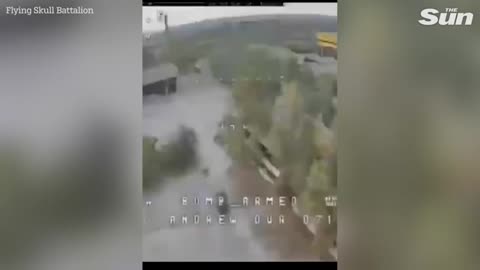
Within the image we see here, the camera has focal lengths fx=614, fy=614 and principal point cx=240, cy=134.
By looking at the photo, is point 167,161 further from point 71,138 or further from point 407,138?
point 407,138

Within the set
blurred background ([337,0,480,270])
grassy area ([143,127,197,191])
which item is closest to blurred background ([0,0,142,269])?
grassy area ([143,127,197,191])

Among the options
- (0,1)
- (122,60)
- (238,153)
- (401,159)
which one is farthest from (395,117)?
(0,1)

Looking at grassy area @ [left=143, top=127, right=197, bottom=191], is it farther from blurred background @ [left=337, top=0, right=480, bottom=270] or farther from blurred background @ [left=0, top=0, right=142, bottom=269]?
blurred background @ [left=337, top=0, right=480, bottom=270]

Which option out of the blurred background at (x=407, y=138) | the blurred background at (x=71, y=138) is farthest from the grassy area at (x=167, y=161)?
the blurred background at (x=407, y=138)

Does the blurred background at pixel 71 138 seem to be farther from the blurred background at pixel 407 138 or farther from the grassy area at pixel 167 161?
the blurred background at pixel 407 138

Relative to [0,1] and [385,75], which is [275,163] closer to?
[385,75]
